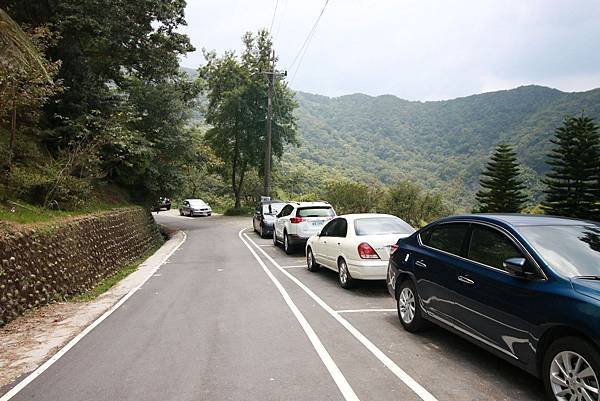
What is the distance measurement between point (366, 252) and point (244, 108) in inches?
1305

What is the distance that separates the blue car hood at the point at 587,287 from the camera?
11.1 ft

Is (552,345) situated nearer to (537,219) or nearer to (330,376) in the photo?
(537,219)

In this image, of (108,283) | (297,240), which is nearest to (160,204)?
(297,240)

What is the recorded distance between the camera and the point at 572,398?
340 cm

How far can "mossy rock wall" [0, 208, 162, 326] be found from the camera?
22.4 ft

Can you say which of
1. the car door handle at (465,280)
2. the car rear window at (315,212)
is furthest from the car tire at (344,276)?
the car rear window at (315,212)

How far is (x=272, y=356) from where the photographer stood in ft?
16.4

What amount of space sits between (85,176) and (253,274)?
6.98 metres

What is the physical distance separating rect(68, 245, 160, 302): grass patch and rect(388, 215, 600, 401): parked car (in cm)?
687

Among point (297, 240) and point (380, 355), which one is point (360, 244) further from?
point (297, 240)

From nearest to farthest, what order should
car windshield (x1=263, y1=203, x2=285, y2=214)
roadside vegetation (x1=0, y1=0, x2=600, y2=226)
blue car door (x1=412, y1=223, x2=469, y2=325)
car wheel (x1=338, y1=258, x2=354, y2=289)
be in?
blue car door (x1=412, y1=223, x2=469, y2=325), car wheel (x1=338, y1=258, x2=354, y2=289), roadside vegetation (x1=0, y1=0, x2=600, y2=226), car windshield (x1=263, y1=203, x2=285, y2=214)

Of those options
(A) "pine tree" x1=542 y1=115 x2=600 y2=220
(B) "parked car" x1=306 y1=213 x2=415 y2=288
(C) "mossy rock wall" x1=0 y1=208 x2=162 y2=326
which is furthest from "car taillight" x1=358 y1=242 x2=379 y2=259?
(A) "pine tree" x1=542 y1=115 x2=600 y2=220

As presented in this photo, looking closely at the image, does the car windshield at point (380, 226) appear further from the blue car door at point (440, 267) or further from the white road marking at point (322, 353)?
the blue car door at point (440, 267)

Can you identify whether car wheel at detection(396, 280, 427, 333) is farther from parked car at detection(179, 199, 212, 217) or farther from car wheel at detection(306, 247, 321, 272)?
parked car at detection(179, 199, 212, 217)
